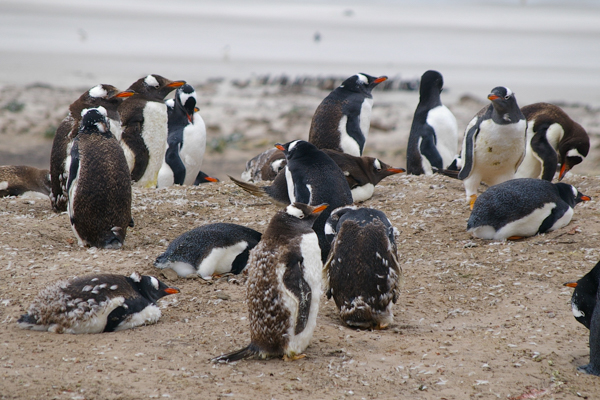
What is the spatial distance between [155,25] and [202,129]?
2010 inches

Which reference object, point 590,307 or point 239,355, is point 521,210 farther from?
point 239,355

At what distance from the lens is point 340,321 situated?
422 cm

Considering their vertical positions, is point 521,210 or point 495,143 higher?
point 495,143

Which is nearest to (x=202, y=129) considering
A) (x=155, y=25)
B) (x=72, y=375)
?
(x=72, y=375)

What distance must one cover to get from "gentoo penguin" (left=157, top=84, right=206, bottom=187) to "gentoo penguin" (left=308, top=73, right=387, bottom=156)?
157 centimetres

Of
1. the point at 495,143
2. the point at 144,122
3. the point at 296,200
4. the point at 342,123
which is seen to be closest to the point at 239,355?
the point at 296,200

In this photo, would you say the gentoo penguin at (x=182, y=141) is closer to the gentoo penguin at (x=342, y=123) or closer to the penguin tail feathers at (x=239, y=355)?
the gentoo penguin at (x=342, y=123)

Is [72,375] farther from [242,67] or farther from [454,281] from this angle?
[242,67]

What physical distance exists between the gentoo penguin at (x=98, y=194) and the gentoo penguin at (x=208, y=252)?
831 millimetres

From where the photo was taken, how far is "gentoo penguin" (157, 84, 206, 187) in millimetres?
8266

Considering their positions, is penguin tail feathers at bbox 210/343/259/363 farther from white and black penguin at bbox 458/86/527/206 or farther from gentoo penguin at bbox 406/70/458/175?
gentoo penguin at bbox 406/70/458/175

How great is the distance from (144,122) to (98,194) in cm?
216

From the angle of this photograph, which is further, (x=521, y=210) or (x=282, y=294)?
(x=521, y=210)

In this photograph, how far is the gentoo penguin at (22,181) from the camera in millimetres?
7324
